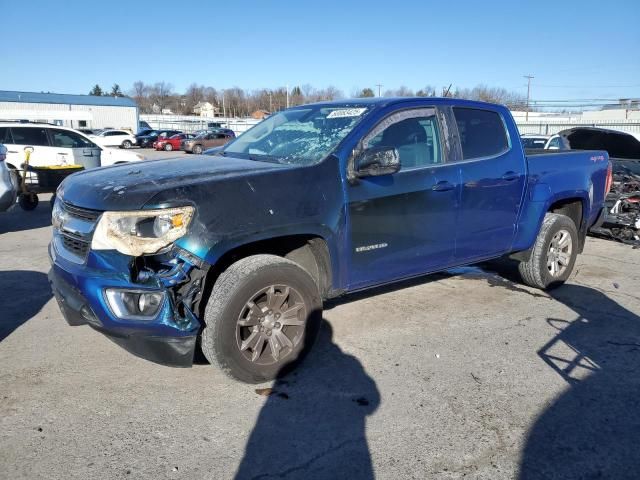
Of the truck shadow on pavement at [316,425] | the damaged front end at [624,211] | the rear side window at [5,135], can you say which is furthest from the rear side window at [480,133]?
the rear side window at [5,135]

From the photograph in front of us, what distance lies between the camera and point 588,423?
3.08 metres

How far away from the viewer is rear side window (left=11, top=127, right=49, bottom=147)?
38.5ft

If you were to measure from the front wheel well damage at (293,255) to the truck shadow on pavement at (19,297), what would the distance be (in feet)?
6.71

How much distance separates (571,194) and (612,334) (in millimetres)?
1678

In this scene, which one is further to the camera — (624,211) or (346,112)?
(624,211)

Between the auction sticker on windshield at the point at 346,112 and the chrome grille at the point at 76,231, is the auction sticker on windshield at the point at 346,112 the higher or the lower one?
the higher one

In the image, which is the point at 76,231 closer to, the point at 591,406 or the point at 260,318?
the point at 260,318

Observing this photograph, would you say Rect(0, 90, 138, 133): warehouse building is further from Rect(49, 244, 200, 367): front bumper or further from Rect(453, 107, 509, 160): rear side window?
Rect(49, 244, 200, 367): front bumper

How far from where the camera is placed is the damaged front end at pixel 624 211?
8.10 m

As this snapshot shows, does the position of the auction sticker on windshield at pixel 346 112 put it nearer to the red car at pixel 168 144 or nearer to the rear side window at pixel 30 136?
the rear side window at pixel 30 136

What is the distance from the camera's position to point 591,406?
3.27 meters

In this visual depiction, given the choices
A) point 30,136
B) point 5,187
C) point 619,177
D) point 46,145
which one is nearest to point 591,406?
point 619,177

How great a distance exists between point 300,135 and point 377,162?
897 millimetres

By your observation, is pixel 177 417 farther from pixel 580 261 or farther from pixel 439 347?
pixel 580 261
